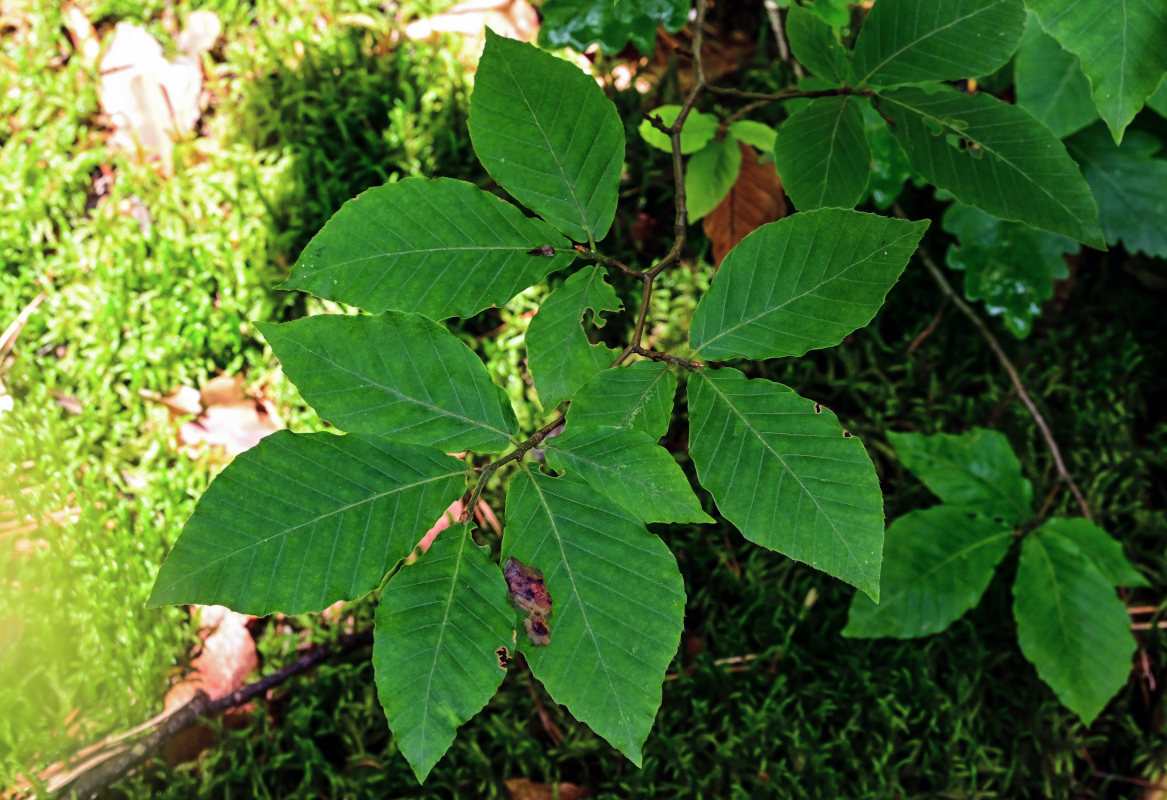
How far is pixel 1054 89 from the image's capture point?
1705mm

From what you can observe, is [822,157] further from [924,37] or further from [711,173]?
[711,173]

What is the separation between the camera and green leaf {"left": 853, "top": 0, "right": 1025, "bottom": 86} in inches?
42.4

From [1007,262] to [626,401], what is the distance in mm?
1398

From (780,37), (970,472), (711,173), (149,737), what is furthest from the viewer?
(780,37)

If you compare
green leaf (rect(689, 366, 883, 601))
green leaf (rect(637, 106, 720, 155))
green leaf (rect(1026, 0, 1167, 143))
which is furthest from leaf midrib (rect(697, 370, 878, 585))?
green leaf (rect(637, 106, 720, 155))

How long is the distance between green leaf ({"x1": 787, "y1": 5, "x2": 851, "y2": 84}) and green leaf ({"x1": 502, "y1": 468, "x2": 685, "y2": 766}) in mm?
722

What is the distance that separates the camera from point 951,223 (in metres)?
1.90

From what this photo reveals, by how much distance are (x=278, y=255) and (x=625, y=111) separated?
1.03 meters

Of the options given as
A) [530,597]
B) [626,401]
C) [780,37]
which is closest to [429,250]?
[626,401]

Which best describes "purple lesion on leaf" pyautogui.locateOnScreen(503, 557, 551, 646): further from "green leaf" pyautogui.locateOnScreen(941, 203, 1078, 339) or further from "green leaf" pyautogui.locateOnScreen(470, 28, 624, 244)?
"green leaf" pyautogui.locateOnScreen(941, 203, 1078, 339)

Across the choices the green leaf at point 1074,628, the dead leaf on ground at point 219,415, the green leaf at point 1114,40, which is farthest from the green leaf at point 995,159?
the dead leaf on ground at point 219,415

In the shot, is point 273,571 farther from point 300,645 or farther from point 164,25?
point 164,25

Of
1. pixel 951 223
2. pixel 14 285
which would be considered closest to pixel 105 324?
pixel 14 285

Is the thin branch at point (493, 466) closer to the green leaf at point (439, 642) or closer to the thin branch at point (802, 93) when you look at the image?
the green leaf at point (439, 642)
